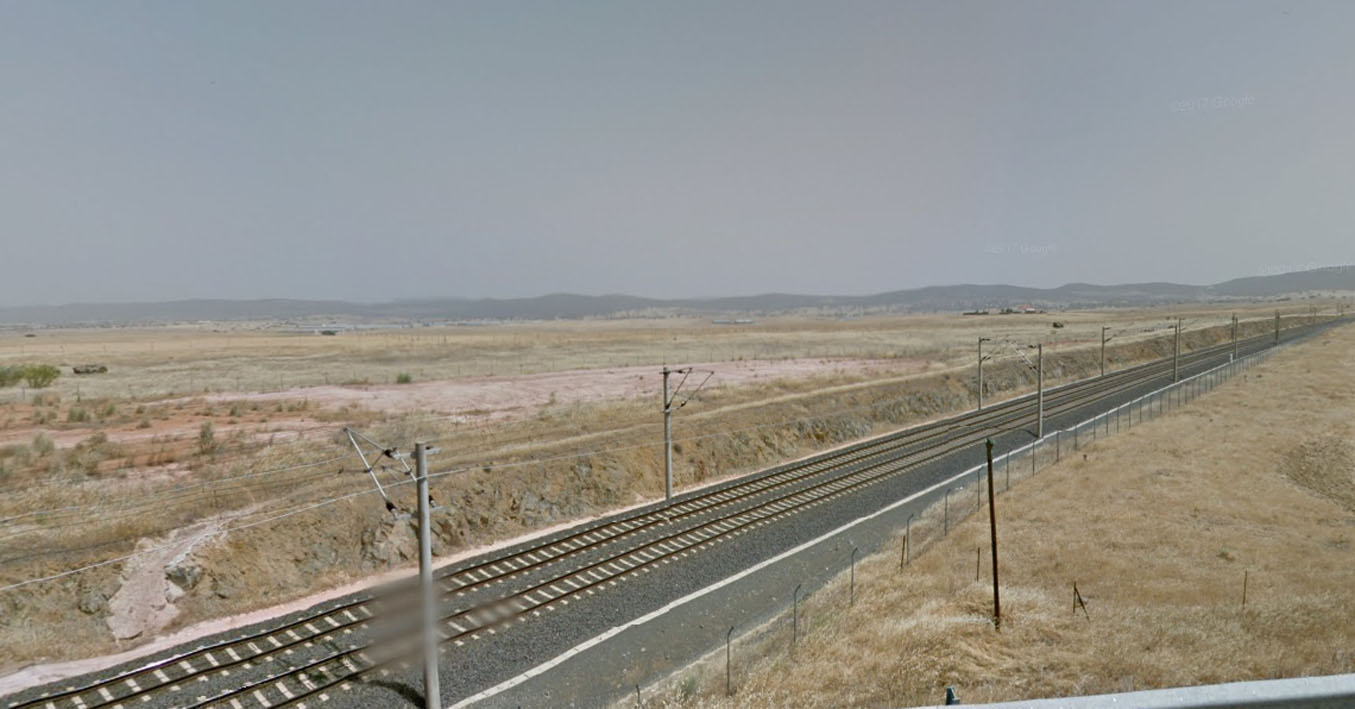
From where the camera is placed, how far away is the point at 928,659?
14758mm

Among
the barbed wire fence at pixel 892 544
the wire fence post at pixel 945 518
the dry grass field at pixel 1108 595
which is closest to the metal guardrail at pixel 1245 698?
the dry grass field at pixel 1108 595

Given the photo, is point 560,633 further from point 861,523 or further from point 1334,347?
point 1334,347

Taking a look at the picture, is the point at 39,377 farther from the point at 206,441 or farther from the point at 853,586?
the point at 853,586

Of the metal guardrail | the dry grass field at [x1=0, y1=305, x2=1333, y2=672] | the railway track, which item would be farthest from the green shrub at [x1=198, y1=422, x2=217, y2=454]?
the metal guardrail

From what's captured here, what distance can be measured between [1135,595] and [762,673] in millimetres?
12953

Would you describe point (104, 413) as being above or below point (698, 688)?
above

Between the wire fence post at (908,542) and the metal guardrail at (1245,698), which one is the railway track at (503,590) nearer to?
the wire fence post at (908,542)

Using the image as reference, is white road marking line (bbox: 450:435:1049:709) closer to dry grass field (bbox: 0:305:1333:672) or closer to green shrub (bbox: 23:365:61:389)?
dry grass field (bbox: 0:305:1333:672)

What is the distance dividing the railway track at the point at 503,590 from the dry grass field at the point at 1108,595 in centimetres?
592

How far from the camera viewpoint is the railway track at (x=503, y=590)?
51.5ft

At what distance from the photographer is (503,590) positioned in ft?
69.5

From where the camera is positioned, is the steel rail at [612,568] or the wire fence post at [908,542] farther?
the wire fence post at [908,542]

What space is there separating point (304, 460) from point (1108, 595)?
109 ft

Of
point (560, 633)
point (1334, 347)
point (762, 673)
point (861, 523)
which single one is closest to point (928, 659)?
point (762, 673)
